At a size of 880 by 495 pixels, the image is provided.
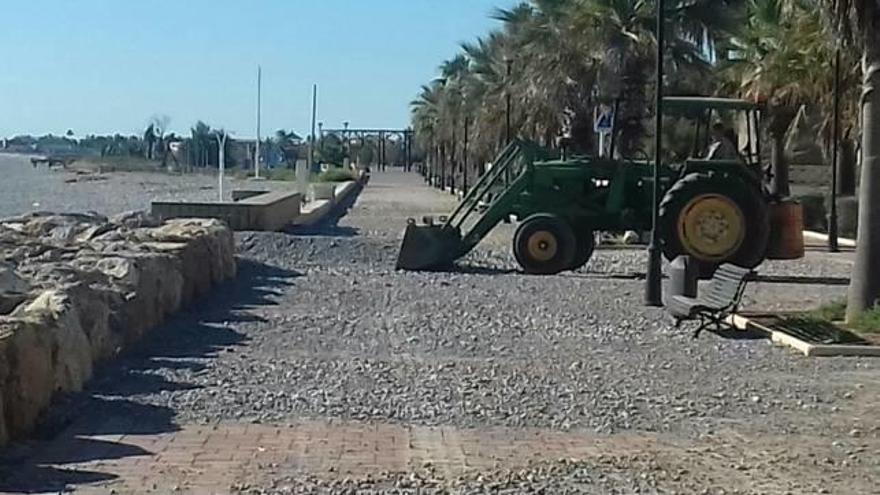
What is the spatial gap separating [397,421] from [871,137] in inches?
332

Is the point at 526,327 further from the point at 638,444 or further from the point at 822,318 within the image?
the point at 638,444

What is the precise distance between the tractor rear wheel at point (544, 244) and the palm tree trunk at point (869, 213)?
8097mm

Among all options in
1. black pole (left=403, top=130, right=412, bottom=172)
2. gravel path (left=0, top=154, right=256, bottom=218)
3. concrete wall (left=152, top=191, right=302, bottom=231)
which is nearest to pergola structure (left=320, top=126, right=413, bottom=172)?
black pole (left=403, top=130, right=412, bottom=172)

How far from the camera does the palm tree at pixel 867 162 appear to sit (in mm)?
17000

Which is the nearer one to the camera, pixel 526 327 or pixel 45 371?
pixel 45 371

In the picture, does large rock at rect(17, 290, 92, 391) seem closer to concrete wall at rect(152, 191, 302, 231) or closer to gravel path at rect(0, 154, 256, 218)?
concrete wall at rect(152, 191, 302, 231)

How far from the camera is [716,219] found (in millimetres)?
24516

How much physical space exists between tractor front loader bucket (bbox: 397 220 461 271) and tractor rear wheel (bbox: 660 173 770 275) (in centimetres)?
349

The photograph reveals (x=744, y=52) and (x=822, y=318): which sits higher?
(x=744, y=52)

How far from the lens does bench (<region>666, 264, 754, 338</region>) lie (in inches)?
667

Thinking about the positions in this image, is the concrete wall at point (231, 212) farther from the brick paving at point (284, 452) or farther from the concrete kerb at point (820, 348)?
the brick paving at point (284, 452)

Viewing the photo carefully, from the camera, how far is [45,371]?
428 inches

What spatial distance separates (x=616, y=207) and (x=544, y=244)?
1.30 m

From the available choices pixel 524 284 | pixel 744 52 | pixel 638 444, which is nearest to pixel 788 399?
pixel 638 444
